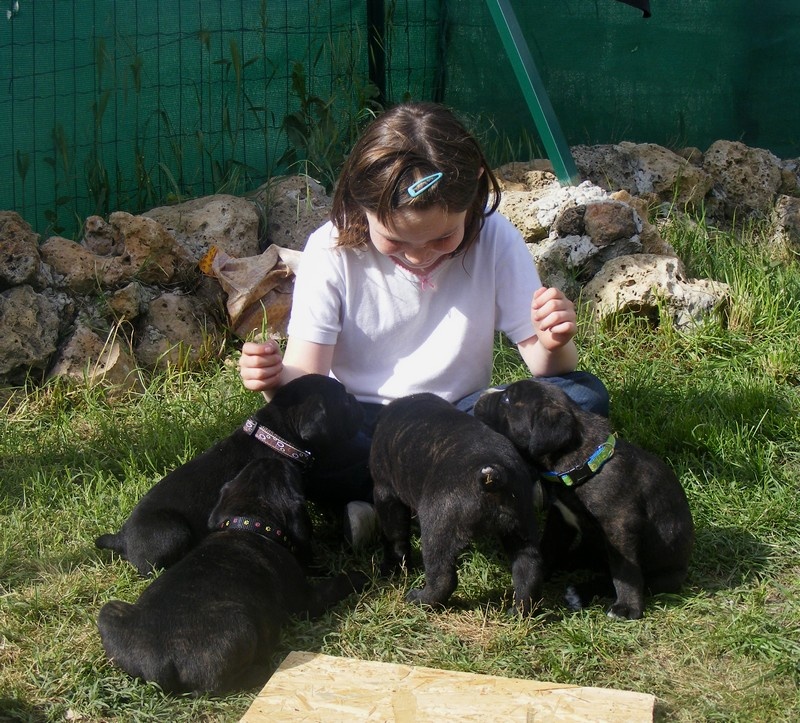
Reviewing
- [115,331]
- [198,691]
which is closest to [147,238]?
[115,331]

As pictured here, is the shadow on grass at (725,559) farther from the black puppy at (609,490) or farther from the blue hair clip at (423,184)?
the blue hair clip at (423,184)

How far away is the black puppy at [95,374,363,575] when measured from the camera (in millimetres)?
3736

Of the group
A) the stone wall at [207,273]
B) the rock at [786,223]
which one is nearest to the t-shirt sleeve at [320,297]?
the stone wall at [207,273]

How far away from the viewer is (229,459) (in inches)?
154

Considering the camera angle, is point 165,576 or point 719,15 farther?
point 719,15

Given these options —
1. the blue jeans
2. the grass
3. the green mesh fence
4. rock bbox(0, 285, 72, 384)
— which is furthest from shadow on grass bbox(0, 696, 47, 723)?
the green mesh fence

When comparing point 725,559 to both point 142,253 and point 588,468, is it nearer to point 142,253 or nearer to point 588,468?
point 588,468

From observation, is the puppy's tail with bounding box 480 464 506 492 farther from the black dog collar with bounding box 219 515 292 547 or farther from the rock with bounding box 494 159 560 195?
the rock with bounding box 494 159 560 195

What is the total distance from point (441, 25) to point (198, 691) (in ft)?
19.9

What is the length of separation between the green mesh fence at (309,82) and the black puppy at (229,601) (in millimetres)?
3763

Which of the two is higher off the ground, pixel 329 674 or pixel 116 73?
pixel 116 73

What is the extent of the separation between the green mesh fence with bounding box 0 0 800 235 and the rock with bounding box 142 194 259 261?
48cm

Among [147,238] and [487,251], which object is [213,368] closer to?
[147,238]

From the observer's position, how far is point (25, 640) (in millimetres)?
3455
